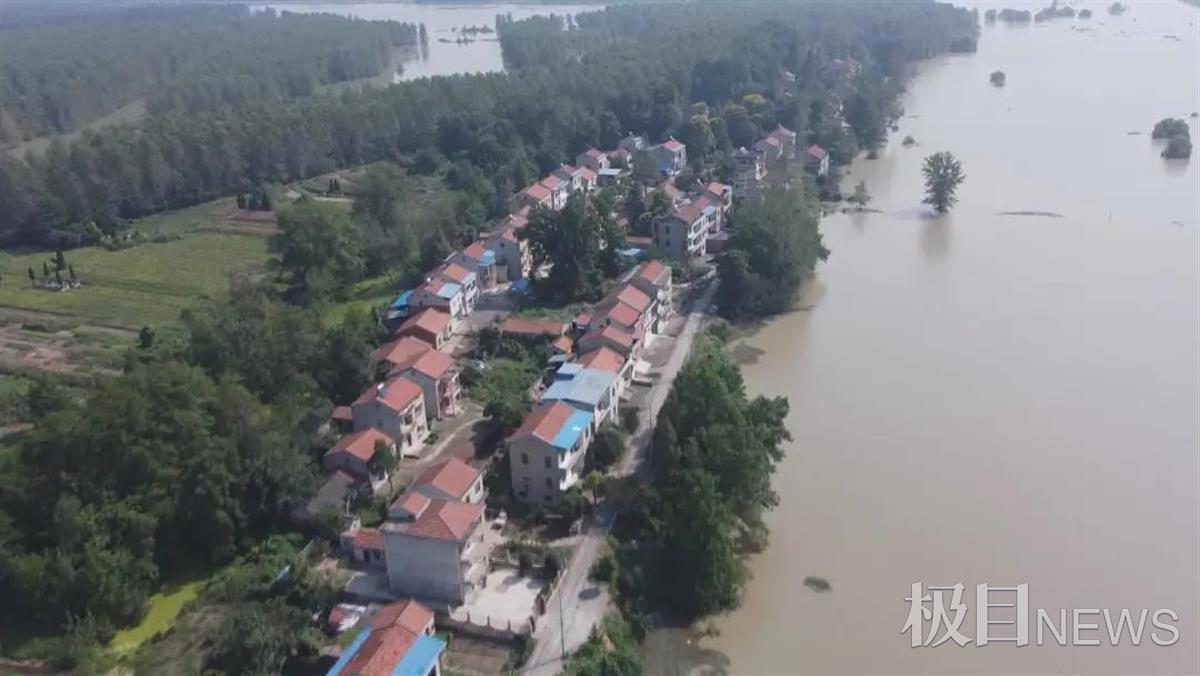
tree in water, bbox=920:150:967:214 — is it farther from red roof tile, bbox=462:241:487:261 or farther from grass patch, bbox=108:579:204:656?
grass patch, bbox=108:579:204:656

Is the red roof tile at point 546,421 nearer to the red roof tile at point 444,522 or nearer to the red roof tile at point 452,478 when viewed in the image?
the red roof tile at point 452,478

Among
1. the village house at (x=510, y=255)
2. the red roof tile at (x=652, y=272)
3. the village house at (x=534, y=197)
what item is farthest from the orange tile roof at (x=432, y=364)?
the village house at (x=534, y=197)

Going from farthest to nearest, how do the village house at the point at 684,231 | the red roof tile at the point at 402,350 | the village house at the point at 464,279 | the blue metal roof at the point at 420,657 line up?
the village house at the point at 684,231
the village house at the point at 464,279
the red roof tile at the point at 402,350
the blue metal roof at the point at 420,657

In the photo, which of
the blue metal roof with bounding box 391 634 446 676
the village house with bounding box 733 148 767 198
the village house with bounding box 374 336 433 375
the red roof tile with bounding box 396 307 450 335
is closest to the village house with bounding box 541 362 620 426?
the village house with bounding box 374 336 433 375

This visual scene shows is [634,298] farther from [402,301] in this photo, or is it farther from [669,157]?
[669,157]

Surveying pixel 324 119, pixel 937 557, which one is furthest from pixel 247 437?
pixel 324 119

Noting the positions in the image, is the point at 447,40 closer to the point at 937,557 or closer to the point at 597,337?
the point at 597,337
